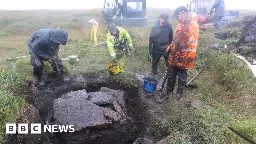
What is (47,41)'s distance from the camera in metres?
6.28

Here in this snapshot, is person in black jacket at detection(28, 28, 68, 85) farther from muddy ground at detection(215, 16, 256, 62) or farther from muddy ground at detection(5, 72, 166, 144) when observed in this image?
muddy ground at detection(215, 16, 256, 62)

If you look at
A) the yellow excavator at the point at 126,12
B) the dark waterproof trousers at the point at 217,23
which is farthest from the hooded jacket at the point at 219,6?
the yellow excavator at the point at 126,12

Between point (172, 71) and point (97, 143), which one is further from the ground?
point (172, 71)

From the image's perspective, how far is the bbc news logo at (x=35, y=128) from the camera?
4262 millimetres

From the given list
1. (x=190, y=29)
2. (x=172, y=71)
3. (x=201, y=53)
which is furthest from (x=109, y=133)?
(x=201, y=53)

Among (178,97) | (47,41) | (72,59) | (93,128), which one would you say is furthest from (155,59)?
(93,128)

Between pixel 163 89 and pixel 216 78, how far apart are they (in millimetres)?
1494

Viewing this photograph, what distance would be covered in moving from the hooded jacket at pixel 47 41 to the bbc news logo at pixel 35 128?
7.01 ft

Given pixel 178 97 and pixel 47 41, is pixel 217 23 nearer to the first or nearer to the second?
pixel 178 97

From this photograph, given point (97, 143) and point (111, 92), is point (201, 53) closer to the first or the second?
point (111, 92)

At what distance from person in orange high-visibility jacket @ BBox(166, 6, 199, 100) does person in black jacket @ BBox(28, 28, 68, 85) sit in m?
2.69

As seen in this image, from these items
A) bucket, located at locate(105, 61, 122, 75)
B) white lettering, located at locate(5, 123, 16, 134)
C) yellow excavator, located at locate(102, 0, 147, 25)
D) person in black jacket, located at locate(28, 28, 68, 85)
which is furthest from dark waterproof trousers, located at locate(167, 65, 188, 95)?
yellow excavator, located at locate(102, 0, 147, 25)

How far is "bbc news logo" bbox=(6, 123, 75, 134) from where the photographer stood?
426cm

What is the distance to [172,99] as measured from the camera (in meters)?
5.82
